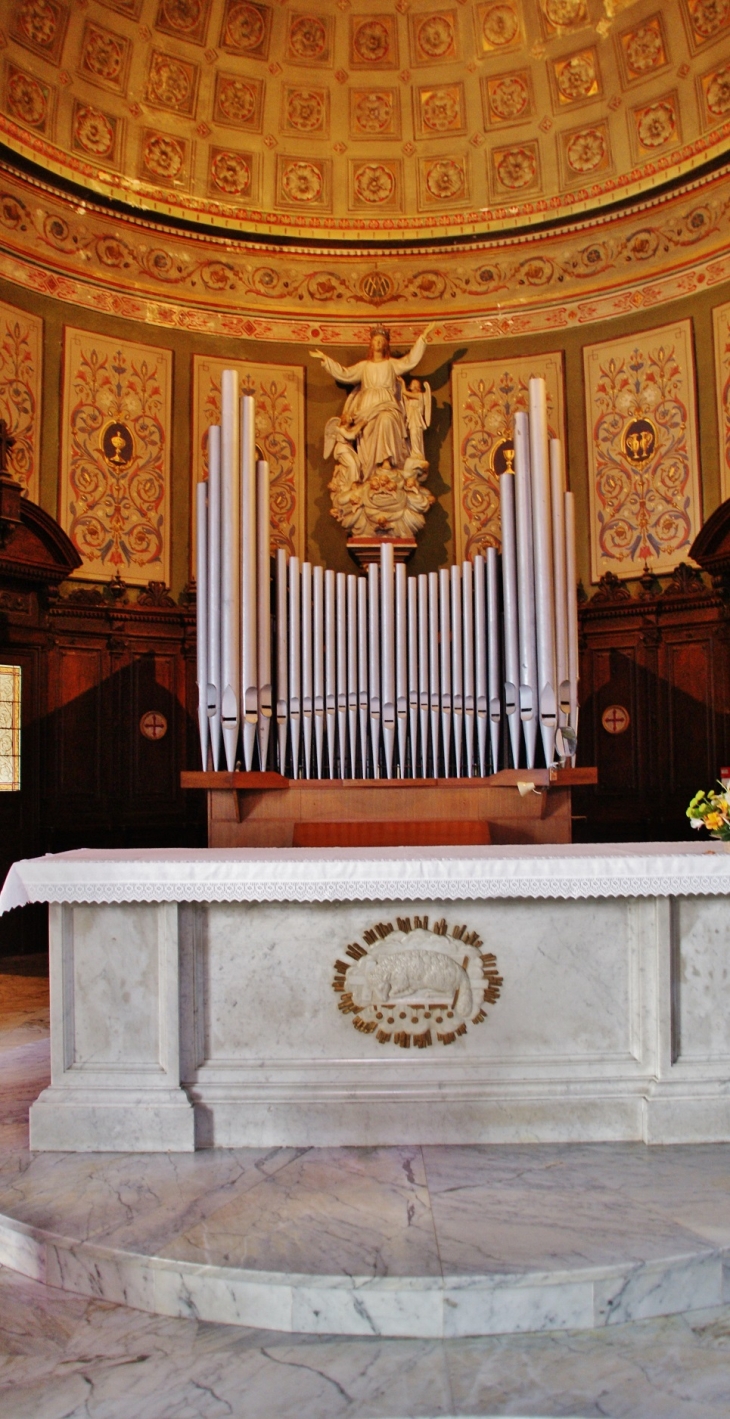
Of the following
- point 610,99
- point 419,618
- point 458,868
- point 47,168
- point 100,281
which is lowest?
point 458,868

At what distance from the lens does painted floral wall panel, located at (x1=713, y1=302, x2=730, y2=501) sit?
316 inches

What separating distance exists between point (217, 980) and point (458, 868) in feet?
3.49

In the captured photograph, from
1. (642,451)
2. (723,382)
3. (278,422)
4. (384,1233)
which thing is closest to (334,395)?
(278,422)

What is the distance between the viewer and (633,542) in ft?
27.9

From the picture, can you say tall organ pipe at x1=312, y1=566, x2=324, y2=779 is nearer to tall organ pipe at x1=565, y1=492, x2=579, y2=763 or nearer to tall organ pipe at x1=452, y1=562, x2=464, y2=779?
tall organ pipe at x1=452, y1=562, x2=464, y2=779

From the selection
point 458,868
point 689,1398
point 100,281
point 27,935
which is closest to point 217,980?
point 458,868

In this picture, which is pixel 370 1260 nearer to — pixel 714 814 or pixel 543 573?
pixel 714 814

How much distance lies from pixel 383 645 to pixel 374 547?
6.96ft

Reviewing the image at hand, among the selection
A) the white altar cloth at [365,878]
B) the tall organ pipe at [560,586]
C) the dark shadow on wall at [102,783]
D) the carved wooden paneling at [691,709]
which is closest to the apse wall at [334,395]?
the carved wooden paneling at [691,709]

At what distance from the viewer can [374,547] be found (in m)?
8.66

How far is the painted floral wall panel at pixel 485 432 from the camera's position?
900 cm

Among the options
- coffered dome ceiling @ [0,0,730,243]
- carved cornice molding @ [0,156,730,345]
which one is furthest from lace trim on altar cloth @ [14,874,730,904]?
coffered dome ceiling @ [0,0,730,243]

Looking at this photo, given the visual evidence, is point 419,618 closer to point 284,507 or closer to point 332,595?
point 332,595

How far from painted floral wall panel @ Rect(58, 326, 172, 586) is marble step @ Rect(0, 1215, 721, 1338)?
612cm
